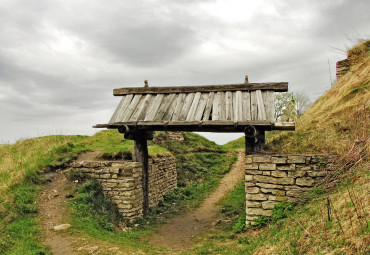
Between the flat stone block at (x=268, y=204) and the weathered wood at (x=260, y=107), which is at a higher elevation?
the weathered wood at (x=260, y=107)

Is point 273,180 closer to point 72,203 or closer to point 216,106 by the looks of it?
point 216,106

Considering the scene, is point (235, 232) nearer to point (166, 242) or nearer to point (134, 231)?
point (166, 242)

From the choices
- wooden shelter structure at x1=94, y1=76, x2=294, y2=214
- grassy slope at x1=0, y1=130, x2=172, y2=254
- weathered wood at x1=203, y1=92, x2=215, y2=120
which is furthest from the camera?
weathered wood at x1=203, y1=92, x2=215, y2=120

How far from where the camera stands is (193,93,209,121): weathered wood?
7660mm

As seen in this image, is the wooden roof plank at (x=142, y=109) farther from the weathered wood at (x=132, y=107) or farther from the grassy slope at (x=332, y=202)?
the grassy slope at (x=332, y=202)

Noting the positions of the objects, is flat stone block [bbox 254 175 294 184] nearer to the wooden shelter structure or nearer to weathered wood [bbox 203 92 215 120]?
the wooden shelter structure

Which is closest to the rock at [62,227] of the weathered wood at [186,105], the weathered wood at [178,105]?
the weathered wood at [178,105]

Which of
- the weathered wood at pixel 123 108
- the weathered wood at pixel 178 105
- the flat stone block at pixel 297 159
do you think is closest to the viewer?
the flat stone block at pixel 297 159

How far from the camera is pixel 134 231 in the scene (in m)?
7.95

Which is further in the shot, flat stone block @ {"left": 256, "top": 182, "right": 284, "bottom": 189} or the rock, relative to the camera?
flat stone block @ {"left": 256, "top": 182, "right": 284, "bottom": 189}

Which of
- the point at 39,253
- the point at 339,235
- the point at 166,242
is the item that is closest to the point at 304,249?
the point at 339,235

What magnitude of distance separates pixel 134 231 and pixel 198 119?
12.0 feet

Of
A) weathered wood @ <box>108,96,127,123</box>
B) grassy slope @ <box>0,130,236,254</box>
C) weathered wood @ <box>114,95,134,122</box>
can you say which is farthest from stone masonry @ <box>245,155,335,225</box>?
weathered wood @ <box>108,96,127,123</box>

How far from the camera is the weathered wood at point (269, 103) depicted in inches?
285
